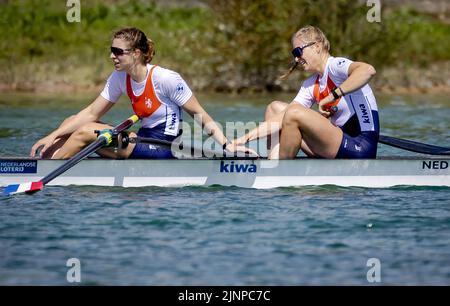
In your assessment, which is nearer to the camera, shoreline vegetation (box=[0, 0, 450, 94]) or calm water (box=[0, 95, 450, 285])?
calm water (box=[0, 95, 450, 285])

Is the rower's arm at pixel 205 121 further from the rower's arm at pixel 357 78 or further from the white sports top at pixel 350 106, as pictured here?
the rower's arm at pixel 357 78

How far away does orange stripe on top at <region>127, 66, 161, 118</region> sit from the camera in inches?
417

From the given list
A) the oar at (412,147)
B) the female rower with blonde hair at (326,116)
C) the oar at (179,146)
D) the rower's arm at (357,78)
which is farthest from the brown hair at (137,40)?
the oar at (412,147)

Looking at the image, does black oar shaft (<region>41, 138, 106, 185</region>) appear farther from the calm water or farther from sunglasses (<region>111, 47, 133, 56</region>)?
sunglasses (<region>111, 47, 133, 56</region>)

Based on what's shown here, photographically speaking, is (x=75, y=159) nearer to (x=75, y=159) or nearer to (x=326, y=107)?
(x=75, y=159)

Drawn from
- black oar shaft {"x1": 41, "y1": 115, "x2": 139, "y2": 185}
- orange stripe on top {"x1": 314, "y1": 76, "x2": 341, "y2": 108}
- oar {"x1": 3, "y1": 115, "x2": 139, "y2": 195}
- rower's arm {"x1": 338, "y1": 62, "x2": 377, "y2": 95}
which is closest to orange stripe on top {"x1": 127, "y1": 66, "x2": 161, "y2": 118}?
oar {"x1": 3, "y1": 115, "x2": 139, "y2": 195}

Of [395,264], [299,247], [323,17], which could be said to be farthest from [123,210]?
[323,17]

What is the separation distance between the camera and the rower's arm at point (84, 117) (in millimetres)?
10844

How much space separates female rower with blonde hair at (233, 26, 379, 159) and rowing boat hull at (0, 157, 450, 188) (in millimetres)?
151

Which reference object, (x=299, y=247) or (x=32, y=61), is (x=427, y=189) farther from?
(x=32, y=61)

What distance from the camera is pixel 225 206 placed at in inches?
405

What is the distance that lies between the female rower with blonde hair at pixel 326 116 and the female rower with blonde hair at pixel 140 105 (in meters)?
0.55

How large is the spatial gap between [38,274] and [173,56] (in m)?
17.1

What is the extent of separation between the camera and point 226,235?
9195mm
